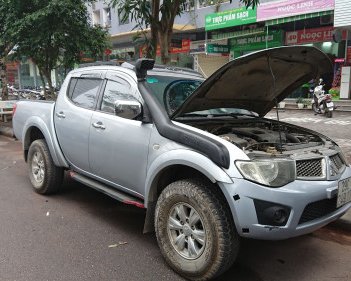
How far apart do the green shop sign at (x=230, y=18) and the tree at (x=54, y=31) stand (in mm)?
8050

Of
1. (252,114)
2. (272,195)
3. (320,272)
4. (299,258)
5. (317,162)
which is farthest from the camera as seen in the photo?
(252,114)

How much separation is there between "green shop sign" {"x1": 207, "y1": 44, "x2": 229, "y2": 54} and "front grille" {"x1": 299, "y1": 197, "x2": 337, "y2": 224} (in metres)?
17.6

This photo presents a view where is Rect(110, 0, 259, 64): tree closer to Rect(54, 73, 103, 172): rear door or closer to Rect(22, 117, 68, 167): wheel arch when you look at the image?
Rect(54, 73, 103, 172): rear door

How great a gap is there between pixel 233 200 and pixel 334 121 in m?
11.2

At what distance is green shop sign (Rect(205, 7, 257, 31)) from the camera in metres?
17.7

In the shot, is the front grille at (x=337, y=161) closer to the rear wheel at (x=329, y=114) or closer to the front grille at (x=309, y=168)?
the front grille at (x=309, y=168)

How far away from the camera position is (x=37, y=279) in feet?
10.9

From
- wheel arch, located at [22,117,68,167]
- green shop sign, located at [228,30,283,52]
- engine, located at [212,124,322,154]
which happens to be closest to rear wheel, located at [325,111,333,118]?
green shop sign, located at [228,30,283,52]

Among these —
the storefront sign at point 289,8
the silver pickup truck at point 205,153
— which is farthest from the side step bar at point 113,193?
the storefront sign at point 289,8

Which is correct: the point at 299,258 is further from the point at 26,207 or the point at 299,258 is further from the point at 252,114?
the point at 26,207

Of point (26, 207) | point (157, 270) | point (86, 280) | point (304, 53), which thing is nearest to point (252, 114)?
point (304, 53)

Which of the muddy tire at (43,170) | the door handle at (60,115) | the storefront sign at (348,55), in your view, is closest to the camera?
the door handle at (60,115)

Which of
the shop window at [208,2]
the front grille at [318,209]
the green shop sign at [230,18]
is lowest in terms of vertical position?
the front grille at [318,209]

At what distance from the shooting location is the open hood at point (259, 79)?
353cm
